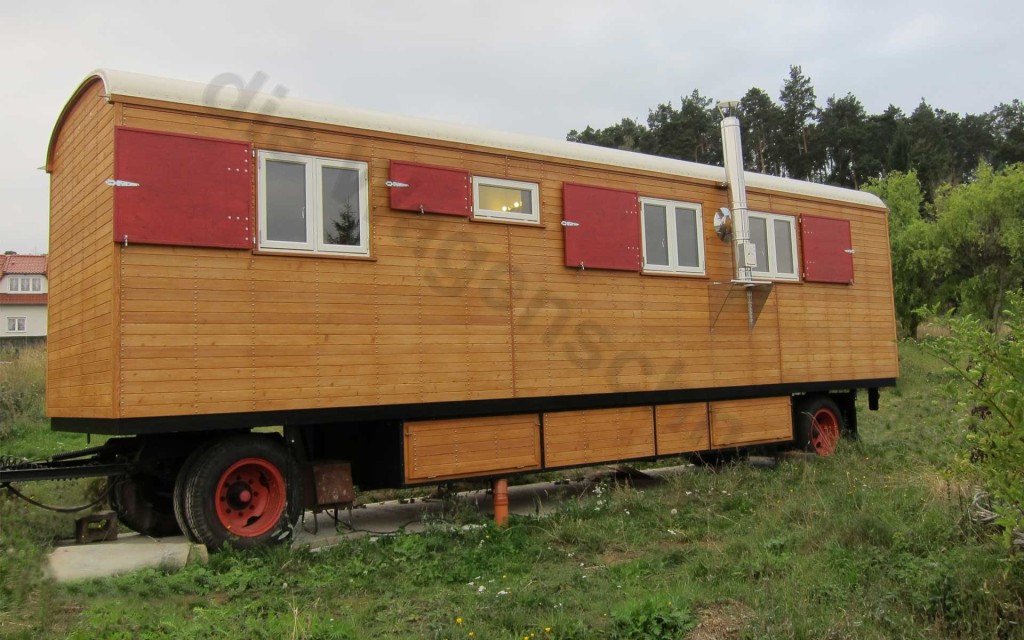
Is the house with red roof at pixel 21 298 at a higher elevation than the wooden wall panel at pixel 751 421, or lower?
higher

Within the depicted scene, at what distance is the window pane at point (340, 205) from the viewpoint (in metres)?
7.55

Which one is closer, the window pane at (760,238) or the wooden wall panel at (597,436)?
the wooden wall panel at (597,436)

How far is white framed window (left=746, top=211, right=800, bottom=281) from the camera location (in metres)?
11.0

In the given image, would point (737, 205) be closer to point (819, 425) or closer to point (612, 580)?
point (819, 425)

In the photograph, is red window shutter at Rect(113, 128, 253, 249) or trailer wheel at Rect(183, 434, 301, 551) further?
trailer wheel at Rect(183, 434, 301, 551)

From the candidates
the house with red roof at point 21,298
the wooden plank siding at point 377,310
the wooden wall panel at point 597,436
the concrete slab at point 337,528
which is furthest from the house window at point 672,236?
the house with red roof at point 21,298

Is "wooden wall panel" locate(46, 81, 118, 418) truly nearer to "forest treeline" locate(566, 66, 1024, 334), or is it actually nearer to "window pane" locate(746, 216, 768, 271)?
"window pane" locate(746, 216, 768, 271)

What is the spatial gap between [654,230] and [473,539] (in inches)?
173

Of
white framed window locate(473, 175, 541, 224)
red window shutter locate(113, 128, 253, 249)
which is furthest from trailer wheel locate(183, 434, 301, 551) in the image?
white framed window locate(473, 175, 541, 224)

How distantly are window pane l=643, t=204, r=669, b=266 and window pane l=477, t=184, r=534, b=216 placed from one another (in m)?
1.65

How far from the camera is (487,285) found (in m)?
8.47

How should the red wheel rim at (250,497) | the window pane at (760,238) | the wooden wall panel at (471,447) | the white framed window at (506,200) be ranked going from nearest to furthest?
the red wheel rim at (250,497) → the wooden wall panel at (471,447) → the white framed window at (506,200) → the window pane at (760,238)

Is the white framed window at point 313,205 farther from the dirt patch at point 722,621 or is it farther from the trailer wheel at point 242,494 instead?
the dirt patch at point 722,621

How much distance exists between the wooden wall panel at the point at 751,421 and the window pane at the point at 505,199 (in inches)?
138
